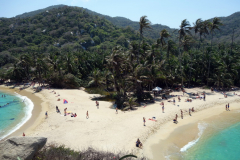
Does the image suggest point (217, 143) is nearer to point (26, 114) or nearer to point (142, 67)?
point (142, 67)

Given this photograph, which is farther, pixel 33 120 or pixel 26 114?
pixel 26 114

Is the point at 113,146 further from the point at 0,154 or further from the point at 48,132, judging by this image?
the point at 0,154

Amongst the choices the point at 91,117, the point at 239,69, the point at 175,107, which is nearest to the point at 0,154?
the point at 91,117

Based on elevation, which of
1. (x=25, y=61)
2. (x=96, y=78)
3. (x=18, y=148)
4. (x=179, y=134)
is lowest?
(x=179, y=134)

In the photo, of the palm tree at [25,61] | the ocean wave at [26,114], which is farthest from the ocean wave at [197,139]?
the palm tree at [25,61]

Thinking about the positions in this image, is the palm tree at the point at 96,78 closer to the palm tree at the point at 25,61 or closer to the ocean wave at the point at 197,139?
the palm tree at the point at 25,61

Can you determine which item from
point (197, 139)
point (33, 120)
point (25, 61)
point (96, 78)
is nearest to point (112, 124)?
point (197, 139)
